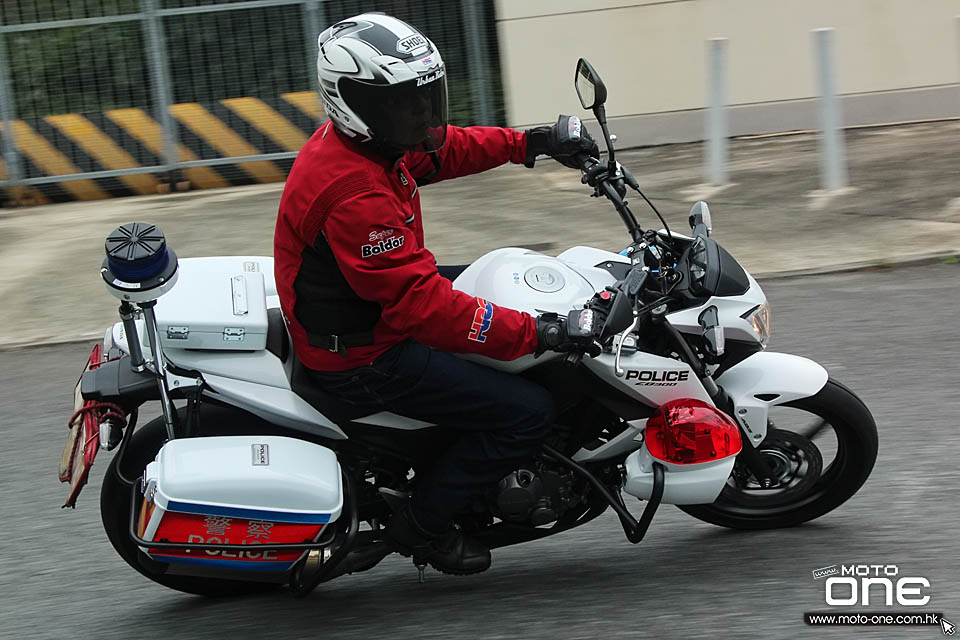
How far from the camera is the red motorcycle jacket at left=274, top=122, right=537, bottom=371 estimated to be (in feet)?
10.6

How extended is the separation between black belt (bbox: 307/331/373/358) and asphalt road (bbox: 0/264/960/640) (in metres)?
0.96

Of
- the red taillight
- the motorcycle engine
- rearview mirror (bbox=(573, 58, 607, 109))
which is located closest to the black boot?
the motorcycle engine

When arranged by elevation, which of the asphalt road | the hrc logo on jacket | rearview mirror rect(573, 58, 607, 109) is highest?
rearview mirror rect(573, 58, 607, 109)

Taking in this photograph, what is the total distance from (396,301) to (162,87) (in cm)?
839

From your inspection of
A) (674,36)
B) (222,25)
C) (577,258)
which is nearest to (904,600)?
(577,258)

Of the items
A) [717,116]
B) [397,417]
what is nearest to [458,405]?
[397,417]

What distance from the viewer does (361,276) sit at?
3234 mm

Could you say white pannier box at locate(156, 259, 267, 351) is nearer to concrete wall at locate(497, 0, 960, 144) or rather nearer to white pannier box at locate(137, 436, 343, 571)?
white pannier box at locate(137, 436, 343, 571)

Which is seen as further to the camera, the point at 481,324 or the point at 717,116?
the point at 717,116

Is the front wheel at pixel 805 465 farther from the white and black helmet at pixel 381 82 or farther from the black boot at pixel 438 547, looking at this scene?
the white and black helmet at pixel 381 82

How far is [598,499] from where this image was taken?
148 inches

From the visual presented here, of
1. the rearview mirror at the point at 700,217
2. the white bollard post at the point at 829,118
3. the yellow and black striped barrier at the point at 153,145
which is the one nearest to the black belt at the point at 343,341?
the rearview mirror at the point at 700,217

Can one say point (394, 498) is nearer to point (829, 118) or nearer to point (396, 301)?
point (396, 301)

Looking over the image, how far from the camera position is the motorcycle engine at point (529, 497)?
3.64 metres
